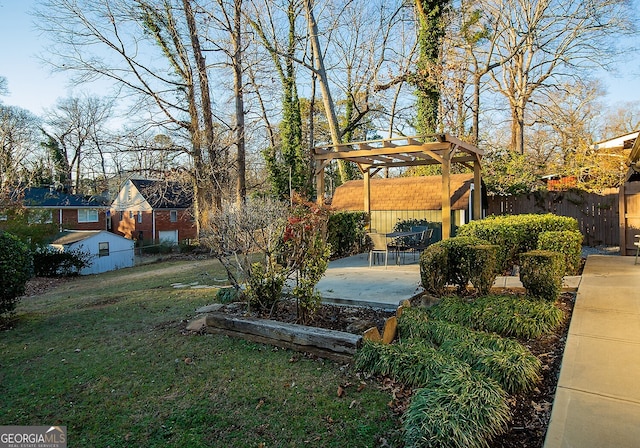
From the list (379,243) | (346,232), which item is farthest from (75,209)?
(379,243)

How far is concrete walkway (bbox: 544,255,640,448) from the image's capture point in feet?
7.45

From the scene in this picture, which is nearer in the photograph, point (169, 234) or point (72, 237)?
point (72, 237)

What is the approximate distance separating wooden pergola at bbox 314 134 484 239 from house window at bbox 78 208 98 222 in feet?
84.6

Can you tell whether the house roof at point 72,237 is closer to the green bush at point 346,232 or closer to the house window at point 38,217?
the house window at point 38,217

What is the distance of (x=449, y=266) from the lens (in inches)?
213

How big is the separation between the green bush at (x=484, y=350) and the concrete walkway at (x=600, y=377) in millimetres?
244

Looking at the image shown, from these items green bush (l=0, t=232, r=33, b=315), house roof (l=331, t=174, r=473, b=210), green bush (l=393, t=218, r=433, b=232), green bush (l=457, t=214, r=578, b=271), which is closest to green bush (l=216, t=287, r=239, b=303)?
green bush (l=0, t=232, r=33, b=315)

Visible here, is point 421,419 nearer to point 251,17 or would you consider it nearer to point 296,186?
point 296,186

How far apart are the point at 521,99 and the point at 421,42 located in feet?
20.4

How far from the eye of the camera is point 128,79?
16625 millimetres

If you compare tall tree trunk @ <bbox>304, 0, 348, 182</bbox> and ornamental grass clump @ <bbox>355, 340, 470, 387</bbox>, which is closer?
ornamental grass clump @ <bbox>355, 340, 470, 387</bbox>

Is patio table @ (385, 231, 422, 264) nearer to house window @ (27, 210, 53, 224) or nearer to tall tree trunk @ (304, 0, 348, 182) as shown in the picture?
tall tree trunk @ (304, 0, 348, 182)

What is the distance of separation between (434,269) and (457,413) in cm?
296

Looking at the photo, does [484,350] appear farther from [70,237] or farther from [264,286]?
[70,237]
